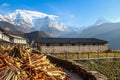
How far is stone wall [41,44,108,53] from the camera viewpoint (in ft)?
208

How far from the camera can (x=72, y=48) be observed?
66.2 m

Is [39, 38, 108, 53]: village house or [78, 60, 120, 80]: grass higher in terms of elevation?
[39, 38, 108, 53]: village house

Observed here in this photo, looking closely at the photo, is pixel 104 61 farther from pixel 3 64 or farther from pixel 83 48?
pixel 3 64

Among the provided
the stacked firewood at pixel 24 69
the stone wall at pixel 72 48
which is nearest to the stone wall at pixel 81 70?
the stacked firewood at pixel 24 69

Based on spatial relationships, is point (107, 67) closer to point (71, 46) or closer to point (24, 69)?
point (71, 46)

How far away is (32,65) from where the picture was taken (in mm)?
9305

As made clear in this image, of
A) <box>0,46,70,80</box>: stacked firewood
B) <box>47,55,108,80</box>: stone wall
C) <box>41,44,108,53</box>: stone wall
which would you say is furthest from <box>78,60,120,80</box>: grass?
<box>41,44,108,53</box>: stone wall

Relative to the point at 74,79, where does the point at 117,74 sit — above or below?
below

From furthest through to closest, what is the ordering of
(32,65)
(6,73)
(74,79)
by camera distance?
1. (74,79)
2. (32,65)
3. (6,73)

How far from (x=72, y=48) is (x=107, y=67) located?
91.8 feet

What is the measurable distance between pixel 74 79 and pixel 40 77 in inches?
189

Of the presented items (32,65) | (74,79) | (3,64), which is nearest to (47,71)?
Answer: (32,65)

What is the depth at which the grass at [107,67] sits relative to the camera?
33781 millimetres

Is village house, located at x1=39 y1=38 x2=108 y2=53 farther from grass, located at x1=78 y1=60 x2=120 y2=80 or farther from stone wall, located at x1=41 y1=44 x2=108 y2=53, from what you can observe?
grass, located at x1=78 y1=60 x2=120 y2=80
